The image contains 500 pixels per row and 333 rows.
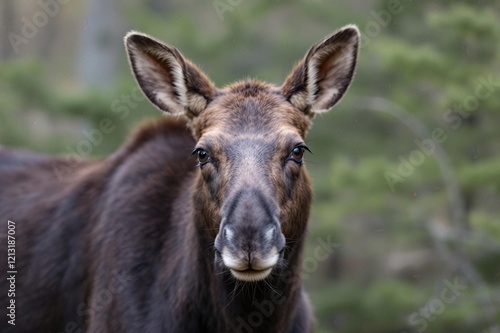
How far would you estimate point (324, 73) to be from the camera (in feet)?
25.2

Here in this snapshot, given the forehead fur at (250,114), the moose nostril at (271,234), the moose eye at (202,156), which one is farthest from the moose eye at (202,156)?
the moose nostril at (271,234)

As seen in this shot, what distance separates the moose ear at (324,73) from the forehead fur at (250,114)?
136 mm

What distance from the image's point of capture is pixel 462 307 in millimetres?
12422

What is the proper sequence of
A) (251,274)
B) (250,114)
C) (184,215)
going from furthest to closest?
(184,215) → (250,114) → (251,274)

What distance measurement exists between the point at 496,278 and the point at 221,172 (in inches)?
328

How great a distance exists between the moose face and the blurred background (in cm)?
425

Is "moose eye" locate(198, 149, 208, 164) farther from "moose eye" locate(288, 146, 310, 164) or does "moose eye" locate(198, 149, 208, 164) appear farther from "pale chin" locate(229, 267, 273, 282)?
"pale chin" locate(229, 267, 273, 282)

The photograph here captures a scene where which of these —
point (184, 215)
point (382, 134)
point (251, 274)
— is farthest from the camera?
point (382, 134)

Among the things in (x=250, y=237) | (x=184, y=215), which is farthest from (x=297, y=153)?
(x=184, y=215)

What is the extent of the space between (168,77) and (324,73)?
54.3 inches

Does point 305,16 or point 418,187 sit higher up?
point 305,16

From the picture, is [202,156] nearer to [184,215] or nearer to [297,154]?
[297,154]

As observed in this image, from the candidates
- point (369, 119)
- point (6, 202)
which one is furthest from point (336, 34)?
point (369, 119)

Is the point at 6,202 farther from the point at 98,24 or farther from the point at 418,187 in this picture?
the point at 98,24
